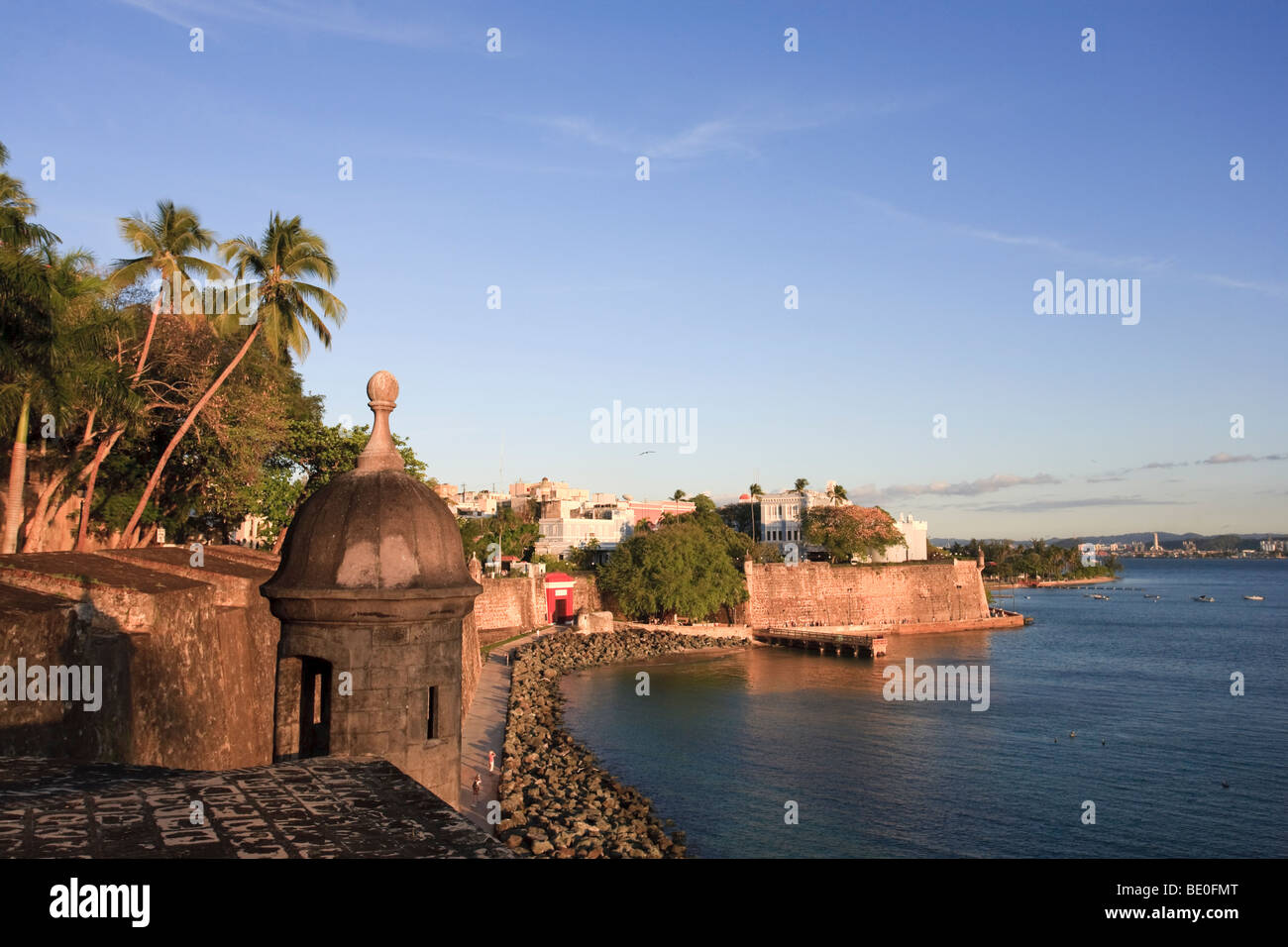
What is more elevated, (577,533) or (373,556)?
(373,556)

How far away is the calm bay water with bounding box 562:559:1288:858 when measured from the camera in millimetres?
24656

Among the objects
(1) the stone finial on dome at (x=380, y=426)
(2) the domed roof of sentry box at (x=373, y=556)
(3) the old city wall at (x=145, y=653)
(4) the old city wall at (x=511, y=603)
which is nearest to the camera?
(2) the domed roof of sentry box at (x=373, y=556)

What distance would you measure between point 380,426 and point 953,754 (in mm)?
30698

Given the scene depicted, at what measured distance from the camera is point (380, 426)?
820 centimetres

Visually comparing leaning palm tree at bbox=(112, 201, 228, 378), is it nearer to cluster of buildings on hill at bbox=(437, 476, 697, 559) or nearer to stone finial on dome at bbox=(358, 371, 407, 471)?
stone finial on dome at bbox=(358, 371, 407, 471)

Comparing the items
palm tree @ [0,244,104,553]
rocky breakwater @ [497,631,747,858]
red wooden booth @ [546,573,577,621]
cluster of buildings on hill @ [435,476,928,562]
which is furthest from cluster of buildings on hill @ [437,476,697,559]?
palm tree @ [0,244,104,553]

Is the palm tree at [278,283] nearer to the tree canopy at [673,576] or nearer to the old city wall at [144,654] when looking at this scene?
the old city wall at [144,654]

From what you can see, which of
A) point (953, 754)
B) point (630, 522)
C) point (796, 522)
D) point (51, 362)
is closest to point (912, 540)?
point (796, 522)

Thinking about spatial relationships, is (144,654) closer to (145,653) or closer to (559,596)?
(145,653)

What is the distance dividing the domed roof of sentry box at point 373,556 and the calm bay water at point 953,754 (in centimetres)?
1663

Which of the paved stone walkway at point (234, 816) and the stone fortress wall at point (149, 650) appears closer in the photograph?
the paved stone walkway at point (234, 816)

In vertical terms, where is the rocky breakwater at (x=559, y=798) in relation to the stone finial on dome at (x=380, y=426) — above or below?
below

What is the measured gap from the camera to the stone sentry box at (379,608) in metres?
7.63

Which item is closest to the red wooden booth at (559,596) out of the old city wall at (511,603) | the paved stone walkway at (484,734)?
the old city wall at (511,603)
